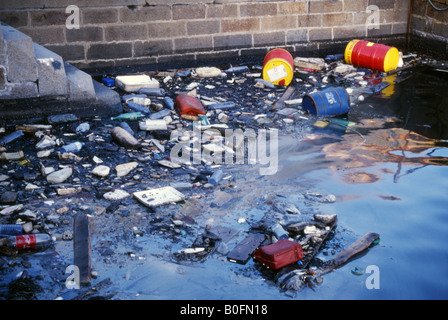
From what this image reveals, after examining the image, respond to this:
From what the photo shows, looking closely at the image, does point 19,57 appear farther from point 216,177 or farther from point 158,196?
point 216,177

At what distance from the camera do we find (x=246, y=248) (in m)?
3.33

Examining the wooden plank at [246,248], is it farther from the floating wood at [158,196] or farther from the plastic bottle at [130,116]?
the plastic bottle at [130,116]

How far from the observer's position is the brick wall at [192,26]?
6277mm

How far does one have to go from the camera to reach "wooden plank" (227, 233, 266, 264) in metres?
3.22

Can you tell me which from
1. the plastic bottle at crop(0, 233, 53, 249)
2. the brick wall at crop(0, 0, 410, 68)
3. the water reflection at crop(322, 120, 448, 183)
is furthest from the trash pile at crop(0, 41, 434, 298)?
the water reflection at crop(322, 120, 448, 183)

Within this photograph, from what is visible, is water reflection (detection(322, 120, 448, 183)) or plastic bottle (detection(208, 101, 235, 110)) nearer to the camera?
water reflection (detection(322, 120, 448, 183))

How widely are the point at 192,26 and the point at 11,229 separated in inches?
176

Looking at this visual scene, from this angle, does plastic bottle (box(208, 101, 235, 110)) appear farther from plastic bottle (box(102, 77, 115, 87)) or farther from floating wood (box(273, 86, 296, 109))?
plastic bottle (box(102, 77, 115, 87))

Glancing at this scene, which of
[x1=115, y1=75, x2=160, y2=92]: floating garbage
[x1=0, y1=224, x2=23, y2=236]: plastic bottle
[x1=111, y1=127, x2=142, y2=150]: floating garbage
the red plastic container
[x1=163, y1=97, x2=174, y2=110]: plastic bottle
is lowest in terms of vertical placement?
the red plastic container

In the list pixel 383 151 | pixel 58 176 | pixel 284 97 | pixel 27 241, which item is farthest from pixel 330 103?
pixel 27 241

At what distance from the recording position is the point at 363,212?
3719mm

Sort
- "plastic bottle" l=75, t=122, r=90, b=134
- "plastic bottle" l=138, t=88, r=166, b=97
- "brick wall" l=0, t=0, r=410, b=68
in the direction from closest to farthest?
"plastic bottle" l=75, t=122, r=90, b=134 → "plastic bottle" l=138, t=88, r=166, b=97 → "brick wall" l=0, t=0, r=410, b=68

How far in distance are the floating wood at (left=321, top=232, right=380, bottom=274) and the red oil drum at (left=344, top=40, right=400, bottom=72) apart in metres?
4.48
